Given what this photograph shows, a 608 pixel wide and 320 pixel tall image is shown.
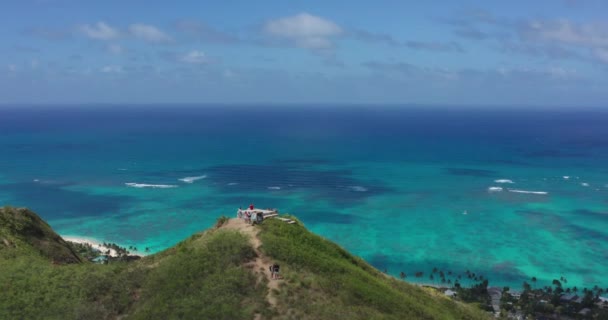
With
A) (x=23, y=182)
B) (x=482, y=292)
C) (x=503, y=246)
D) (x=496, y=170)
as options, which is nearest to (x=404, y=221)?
(x=503, y=246)

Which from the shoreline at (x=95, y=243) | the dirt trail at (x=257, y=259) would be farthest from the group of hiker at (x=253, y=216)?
the shoreline at (x=95, y=243)

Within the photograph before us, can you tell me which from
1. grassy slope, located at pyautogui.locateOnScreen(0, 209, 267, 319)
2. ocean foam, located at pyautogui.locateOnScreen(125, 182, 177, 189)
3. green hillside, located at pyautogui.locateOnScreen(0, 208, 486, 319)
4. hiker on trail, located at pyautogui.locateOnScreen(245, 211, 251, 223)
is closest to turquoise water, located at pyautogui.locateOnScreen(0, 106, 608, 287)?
ocean foam, located at pyautogui.locateOnScreen(125, 182, 177, 189)

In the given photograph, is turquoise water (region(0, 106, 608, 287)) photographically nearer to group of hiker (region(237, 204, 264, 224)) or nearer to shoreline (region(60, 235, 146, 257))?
shoreline (region(60, 235, 146, 257))

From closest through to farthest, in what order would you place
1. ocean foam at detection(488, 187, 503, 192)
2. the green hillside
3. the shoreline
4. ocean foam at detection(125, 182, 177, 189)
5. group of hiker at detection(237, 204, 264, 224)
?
1. the green hillside
2. group of hiker at detection(237, 204, 264, 224)
3. the shoreline
4. ocean foam at detection(125, 182, 177, 189)
5. ocean foam at detection(488, 187, 503, 192)

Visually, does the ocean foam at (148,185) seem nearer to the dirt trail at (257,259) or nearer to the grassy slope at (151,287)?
the grassy slope at (151,287)

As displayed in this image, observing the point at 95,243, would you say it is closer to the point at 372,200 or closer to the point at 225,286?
the point at 372,200
